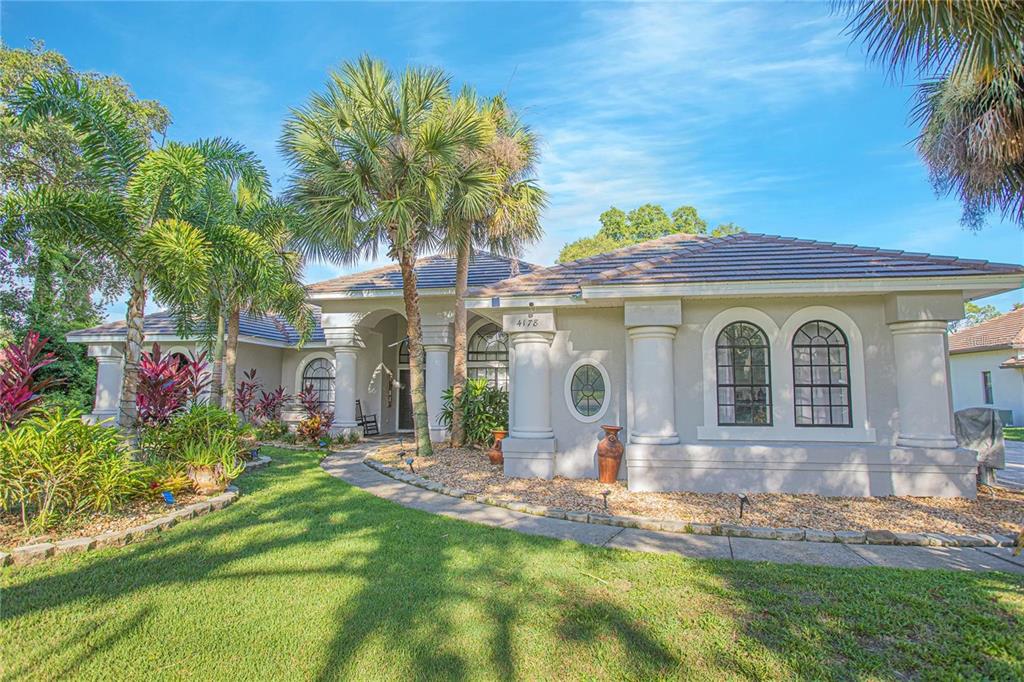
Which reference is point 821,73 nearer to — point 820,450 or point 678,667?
point 820,450

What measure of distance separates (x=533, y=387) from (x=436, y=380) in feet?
17.1

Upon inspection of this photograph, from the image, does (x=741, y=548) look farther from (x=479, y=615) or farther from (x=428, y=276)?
(x=428, y=276)

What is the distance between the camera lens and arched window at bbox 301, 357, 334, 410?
59.9ft

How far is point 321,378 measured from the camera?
18.4 meters

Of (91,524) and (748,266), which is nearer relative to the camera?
(91,524)

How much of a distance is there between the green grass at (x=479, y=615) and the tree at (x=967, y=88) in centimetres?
500

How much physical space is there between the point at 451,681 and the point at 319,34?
36.9 feet

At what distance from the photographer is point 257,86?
36.0 feet

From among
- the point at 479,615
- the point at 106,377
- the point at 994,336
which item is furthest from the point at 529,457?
the point at 994,336

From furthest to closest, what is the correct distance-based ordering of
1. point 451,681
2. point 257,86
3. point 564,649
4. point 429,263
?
point 429,263 → point 257,86 → point 564,649 → point 451,681

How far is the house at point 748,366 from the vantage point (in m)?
8.14

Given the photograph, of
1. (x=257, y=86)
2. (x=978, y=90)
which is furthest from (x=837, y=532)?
(x=257, y=86)

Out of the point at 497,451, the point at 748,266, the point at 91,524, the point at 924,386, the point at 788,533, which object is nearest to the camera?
the point at 91,524

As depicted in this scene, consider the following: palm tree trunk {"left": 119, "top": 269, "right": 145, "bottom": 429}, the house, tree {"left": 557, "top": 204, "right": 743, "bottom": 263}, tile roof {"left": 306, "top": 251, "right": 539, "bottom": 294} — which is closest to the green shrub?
palm tree trunk {"left": 119, "top": 269, "right": 145, "bottom": 429}
